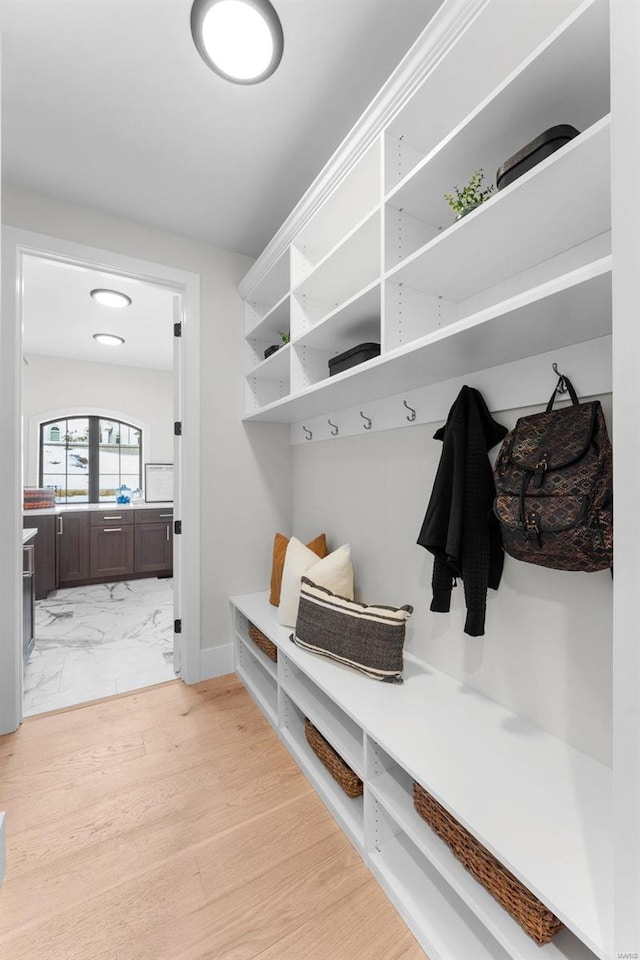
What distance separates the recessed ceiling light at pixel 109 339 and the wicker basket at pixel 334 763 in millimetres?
4261

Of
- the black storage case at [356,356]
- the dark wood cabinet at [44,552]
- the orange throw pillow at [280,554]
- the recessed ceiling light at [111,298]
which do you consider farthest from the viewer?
the dark wood cabinet at [44,552]

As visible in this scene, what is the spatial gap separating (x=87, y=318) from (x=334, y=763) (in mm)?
4175

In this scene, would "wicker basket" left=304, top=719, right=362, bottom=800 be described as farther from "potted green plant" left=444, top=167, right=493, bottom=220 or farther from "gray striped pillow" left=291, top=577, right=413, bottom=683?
"potted green plant" left=444, top=167, right=493, bottom=220

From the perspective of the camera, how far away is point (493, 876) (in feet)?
3.10

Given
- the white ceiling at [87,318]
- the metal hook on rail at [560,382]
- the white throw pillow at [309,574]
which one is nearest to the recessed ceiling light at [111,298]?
the white ceiling at [87,318]

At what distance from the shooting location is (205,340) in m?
2.51

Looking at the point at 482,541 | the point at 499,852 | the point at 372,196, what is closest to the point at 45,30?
the point at 372,196

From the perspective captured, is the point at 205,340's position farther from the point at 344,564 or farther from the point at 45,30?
the point at 344,564

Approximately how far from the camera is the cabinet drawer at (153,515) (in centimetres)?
492

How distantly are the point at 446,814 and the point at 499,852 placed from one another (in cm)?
26

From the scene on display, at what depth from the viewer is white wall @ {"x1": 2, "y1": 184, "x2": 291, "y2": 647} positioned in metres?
2.50

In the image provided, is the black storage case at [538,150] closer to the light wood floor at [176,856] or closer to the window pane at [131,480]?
the light wood floor at [176,856]

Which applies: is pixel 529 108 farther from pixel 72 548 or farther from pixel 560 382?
pixel 72 548

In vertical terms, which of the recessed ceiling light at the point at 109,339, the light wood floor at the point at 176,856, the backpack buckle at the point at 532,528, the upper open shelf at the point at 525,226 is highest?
the recessed ceiling light at the point at 109,339
